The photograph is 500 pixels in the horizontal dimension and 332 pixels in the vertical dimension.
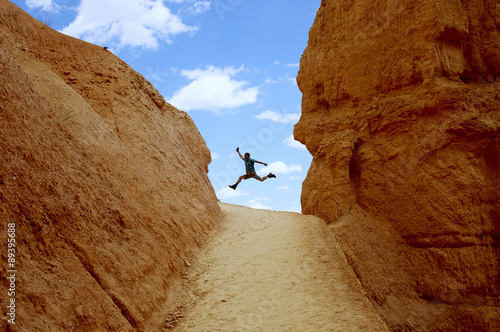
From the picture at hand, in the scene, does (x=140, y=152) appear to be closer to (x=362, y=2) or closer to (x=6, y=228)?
(x=6, y=228)

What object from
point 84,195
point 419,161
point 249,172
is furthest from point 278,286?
point 249,172

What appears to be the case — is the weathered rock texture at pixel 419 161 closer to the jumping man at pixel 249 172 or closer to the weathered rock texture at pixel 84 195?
the jumping man at pixel 249 172

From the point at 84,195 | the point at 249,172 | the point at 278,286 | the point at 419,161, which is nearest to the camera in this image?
the point at 84,195

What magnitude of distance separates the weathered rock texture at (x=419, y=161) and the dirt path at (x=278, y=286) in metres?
0.88

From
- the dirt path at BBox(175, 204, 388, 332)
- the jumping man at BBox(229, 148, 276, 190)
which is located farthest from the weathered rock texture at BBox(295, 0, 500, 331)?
the jumping man at BBox(229, 148, 276, 190)

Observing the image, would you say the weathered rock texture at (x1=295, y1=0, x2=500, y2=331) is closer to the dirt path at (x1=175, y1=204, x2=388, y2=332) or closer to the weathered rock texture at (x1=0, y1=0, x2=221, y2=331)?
the dirt path at (x1=175, y1=204, x2=388, y2=332)

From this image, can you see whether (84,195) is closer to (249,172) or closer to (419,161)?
(419,161)

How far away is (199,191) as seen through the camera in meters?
10.4

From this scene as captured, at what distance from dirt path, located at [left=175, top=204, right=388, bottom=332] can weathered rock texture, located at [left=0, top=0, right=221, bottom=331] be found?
60 cm

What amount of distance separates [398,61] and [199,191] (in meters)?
6.32

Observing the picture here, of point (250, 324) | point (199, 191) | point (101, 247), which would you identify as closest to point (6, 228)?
point (101, 247)

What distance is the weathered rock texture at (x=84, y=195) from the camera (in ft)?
13.4

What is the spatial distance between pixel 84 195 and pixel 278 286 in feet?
11.9

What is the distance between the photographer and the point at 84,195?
5.50 metres
